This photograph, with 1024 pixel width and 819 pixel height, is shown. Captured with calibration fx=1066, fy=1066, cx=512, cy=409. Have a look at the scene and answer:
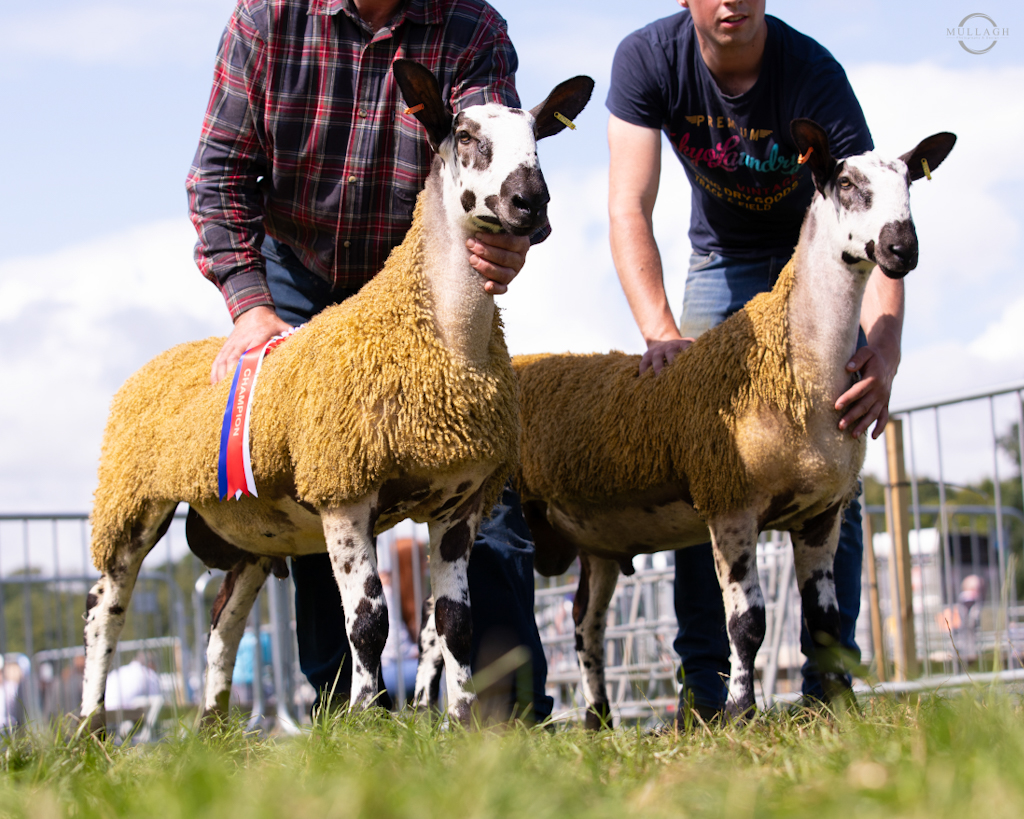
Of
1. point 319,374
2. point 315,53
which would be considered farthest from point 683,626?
point 315,53

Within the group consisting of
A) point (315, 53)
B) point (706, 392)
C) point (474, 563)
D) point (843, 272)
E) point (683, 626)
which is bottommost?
point (683, 626)

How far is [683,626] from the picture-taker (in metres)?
4.86

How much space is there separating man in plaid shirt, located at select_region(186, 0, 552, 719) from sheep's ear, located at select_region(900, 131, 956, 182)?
1.58 m

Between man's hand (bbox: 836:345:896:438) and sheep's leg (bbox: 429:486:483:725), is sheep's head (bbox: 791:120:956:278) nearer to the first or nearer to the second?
man's hand (bbox: 836:345:896:438)

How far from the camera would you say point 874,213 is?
12.6ft

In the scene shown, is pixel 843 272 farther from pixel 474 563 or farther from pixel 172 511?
pixel 172 511

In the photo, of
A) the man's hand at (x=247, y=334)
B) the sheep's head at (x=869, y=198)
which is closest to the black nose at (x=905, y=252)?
the sheep's head at (x=869, y=198)

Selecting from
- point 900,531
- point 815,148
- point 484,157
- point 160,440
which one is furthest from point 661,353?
point 900,531

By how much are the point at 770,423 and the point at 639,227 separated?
1132 mm

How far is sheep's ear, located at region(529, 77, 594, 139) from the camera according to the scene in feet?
12.4

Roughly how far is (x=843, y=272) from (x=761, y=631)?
1.36 m

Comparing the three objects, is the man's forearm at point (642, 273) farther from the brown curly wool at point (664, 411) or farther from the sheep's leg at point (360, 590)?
the sheep's leg at point (360, 590)

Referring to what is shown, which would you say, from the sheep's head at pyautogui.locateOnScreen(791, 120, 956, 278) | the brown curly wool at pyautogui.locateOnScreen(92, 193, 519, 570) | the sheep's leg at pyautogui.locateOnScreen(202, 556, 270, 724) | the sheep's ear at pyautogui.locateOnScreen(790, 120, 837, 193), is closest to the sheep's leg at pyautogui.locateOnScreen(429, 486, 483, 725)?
the brown curly wool at pyautogui.locateOnScreen(92, 193, 519, 570)

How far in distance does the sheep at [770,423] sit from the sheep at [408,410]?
84cm
